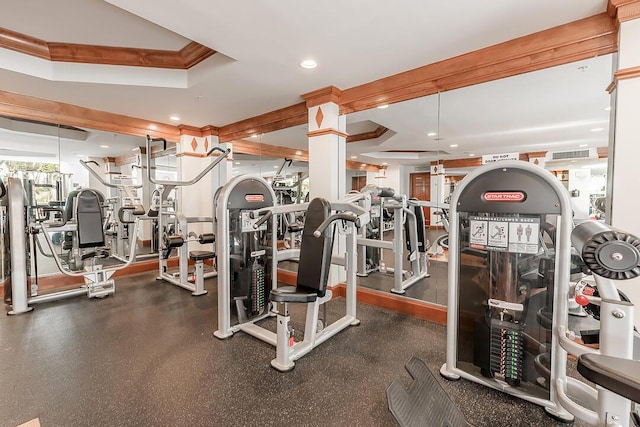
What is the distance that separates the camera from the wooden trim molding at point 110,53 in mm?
2992

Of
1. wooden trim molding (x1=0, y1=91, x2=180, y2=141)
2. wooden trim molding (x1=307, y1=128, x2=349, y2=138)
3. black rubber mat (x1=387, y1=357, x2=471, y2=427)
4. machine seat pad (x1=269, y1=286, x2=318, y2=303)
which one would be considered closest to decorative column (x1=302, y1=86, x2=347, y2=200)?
wooden trim molding (x1=307, y1=128, x2=349, y2=138)

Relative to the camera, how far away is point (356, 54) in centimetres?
262

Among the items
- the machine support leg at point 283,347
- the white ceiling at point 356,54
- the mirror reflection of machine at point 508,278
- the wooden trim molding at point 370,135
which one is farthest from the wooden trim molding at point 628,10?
the machine support leg at point 283,347

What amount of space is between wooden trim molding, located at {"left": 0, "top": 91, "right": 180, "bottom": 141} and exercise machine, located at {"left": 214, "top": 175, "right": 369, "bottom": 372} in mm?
2903

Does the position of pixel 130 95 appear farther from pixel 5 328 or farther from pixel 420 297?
pixel 420 297

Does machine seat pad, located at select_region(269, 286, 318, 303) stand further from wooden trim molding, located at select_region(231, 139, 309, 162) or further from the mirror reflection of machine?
wooden trim molding, located at select_region(231, 139, 309, 162)

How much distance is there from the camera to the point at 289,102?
3895mm

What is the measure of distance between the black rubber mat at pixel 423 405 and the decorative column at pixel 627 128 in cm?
143

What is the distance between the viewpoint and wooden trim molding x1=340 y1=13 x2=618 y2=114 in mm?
2107

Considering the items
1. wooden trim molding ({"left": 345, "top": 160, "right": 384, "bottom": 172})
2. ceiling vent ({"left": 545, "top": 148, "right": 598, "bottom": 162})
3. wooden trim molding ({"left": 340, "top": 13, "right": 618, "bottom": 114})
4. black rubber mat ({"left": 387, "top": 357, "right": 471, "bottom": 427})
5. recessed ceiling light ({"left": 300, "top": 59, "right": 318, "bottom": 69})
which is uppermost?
recessed ceiling light ({"left": 300, "top": 59, "right": 318, "bottom": 69})

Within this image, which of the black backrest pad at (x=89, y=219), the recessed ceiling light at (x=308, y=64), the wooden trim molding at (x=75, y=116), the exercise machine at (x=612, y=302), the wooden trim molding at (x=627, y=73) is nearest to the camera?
the exercise machine at (x=612, y=302)

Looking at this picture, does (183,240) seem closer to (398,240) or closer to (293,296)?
(293,296)

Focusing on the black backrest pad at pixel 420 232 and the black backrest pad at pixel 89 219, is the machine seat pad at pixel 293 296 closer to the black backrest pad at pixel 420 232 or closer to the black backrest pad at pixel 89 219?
the black backrest pad at pixel 420 232

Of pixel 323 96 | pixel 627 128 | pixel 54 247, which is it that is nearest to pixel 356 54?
pixel 323 96
